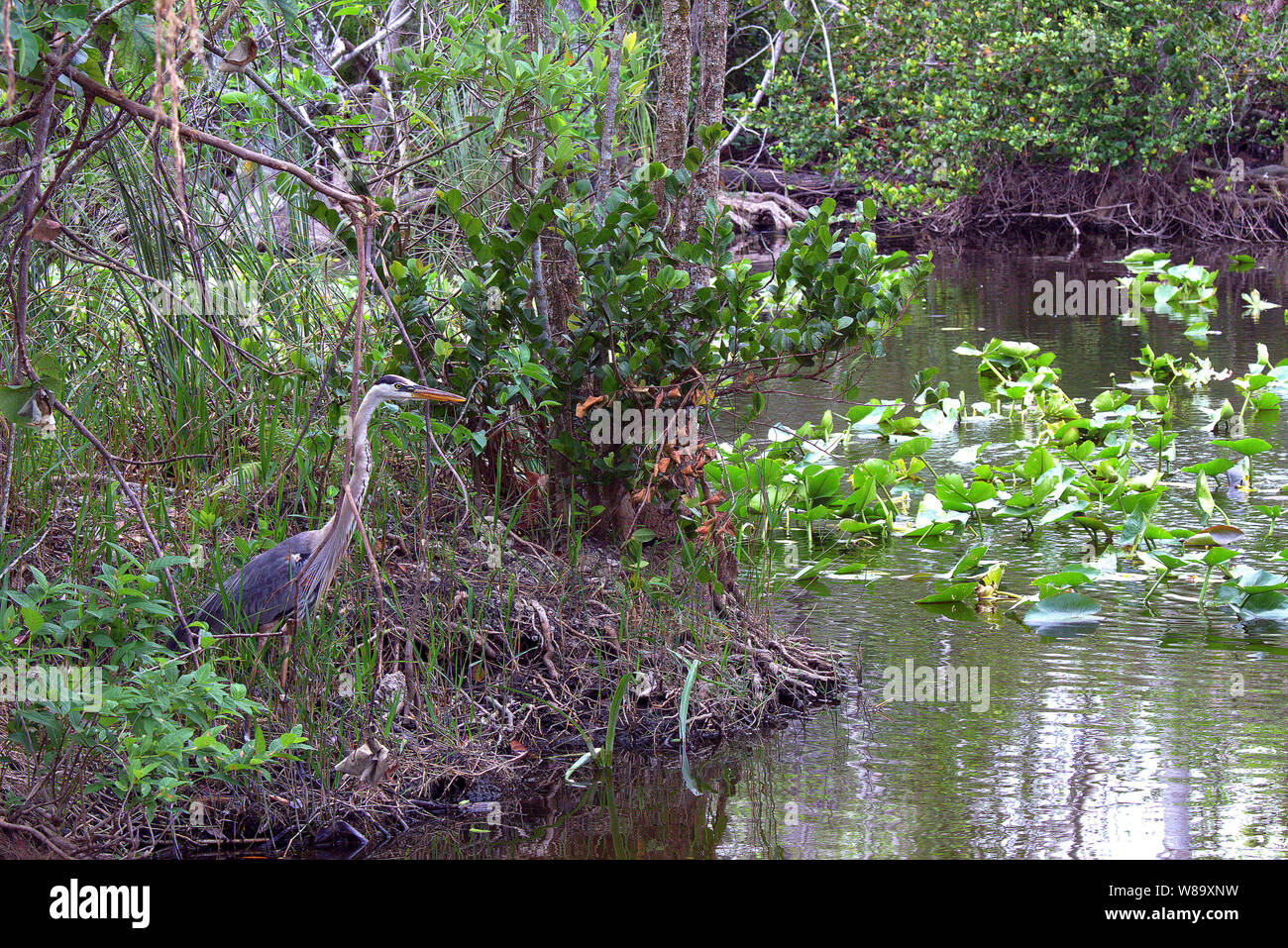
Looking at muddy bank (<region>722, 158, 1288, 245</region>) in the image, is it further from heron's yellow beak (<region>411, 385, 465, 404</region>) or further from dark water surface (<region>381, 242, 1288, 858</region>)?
heron's yellow beak (<region>411, 385, 465, 404</region>)

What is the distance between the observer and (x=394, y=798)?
11.3 ft

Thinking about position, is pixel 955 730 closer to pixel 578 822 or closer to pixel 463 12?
pixel 578 822

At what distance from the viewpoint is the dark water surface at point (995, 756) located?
328 centimetres

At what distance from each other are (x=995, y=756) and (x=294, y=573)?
1965mm

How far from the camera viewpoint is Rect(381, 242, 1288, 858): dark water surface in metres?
3.28

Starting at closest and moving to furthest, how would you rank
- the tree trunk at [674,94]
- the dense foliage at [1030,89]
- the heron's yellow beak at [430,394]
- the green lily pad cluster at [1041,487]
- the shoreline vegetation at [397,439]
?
the shoreline vegetation at [397,439] < the heron's yellow beak at [430,394] < the tree trunk at [674,94] < the green lily pad cluster at [1041,487] < the dense foliage at [1030,89]

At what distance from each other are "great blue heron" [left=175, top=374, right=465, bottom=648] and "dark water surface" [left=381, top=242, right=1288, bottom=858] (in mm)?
706

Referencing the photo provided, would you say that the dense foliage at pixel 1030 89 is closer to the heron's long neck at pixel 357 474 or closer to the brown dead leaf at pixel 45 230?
the heron's long neck at pixel 357 474

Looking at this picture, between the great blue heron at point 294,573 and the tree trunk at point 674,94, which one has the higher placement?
the tree trunk at point 674,94

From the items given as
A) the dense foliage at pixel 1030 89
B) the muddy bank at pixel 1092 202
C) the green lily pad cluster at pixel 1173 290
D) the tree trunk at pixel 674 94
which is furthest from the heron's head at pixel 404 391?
the muddy bank at pixel 1092 202

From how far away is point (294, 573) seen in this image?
3576mm

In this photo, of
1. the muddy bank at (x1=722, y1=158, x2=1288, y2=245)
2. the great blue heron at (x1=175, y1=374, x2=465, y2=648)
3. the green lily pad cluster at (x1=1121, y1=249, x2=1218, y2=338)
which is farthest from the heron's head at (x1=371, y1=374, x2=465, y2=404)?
the muddy bank at (x1=722, y1=158, x2=1288, y2=245)

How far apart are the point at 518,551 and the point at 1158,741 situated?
6.48ft

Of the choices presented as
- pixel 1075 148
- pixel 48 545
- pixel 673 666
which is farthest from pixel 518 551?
pixel 1075 148
